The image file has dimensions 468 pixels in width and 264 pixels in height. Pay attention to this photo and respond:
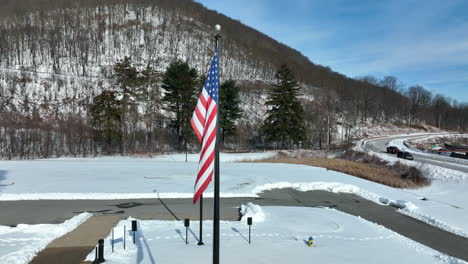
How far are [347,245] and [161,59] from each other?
82262 millimetres

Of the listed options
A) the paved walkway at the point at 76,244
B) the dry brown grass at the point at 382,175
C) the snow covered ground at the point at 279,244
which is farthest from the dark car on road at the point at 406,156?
the paved walkway at the point at 76,244

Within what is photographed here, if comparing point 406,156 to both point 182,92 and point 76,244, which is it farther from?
point 76,244

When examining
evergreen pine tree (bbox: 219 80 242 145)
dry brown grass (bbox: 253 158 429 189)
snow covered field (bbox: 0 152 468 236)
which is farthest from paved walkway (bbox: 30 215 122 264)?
evergreen pine tree (bbox: 219 80 242 145)

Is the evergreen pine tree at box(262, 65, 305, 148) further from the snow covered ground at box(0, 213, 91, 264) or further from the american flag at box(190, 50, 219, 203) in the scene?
the american flag at box(190, 50, 219, 203)

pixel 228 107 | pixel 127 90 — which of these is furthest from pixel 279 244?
pixel 228 107

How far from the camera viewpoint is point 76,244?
7.68 metres

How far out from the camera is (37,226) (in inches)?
369

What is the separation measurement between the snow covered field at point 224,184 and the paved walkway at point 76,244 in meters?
5.47

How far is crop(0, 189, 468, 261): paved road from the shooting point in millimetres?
9461

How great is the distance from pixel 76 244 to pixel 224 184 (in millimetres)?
10784

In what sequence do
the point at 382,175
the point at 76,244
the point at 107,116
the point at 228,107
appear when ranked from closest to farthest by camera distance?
the point at 76,244 < the point at 382,175 < the point at 107,116 < the point at 228,107

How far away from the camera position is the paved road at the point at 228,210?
9.46 m

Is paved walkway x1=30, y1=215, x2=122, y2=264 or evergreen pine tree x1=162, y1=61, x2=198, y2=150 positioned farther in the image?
evergreen pine tree x1=162, y1=61, x2=198, y2=150

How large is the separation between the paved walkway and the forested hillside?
30.4 metres
